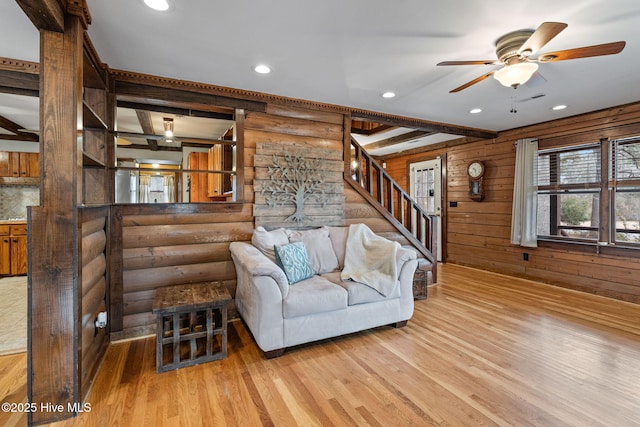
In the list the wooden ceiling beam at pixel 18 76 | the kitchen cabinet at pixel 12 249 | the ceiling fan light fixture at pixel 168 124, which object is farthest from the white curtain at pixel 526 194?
the kitchen cabinet at pixel 12 249

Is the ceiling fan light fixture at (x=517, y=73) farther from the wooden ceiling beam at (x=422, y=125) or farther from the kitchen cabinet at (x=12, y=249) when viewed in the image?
the kitchen cabinet at (x=12, y=249)

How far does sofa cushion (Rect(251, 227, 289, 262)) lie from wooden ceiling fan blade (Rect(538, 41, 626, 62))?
263 centimetres

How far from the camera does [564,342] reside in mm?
2691

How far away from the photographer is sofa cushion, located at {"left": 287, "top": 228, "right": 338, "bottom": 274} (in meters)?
3.21

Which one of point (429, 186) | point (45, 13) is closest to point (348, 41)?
point (45, 13)

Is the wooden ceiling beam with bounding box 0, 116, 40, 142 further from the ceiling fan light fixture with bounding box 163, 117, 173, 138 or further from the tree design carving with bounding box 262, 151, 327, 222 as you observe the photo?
the tree design carving with bounding box 262, 151, 327, 222

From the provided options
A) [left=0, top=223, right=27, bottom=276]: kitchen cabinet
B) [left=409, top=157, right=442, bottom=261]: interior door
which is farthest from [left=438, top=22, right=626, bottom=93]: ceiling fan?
[left=0, top=223, right=27, bottom=276]: kitchen cabinet

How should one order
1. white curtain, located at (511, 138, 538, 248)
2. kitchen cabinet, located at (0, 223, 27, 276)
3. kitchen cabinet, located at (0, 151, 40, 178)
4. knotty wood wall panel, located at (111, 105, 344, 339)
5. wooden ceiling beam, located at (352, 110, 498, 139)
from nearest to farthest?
knotty wood wall panel, located at (111, 105, 344, 339) < wooden ceiling beam, located at (352, 110, 498, 139) < white curtain, located at (511, 138, 538, 248) < kitchen cabinet, located at (0, 223, 27, 276) < kitchen cabinet, located at (0, 151, 40, 178)

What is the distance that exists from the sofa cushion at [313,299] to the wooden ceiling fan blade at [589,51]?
236cm

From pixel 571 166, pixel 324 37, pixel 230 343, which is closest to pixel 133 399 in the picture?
pixel 230 343

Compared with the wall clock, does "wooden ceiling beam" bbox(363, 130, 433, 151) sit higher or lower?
higher

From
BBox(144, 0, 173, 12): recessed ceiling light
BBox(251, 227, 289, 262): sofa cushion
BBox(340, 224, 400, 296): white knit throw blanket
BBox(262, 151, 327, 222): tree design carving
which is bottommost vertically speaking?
BBox(340, 224, 400, 296): white knit throw blanket

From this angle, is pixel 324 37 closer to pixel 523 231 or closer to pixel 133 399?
pixel 133 399

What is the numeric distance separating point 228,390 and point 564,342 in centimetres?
286
